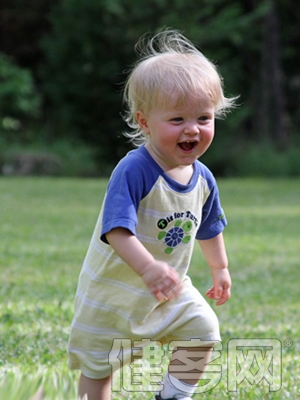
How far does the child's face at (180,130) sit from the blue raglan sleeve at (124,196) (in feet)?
0.38

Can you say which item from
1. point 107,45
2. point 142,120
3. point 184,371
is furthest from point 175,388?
point 107,45

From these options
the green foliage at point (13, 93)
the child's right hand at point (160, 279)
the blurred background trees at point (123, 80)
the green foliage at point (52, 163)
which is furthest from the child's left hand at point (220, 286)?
the green foliage at point (13, 93)

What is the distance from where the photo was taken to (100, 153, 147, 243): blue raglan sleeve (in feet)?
8.93

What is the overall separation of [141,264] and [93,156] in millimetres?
20599

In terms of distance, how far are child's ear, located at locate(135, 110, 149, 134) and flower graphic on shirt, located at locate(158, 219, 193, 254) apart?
15.4 inches

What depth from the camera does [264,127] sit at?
26547mm

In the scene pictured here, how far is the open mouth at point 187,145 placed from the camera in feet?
9.66

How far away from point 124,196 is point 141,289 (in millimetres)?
383

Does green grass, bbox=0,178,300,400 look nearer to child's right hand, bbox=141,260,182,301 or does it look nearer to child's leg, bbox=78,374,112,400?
child's leg, bbox=78,374,112,400

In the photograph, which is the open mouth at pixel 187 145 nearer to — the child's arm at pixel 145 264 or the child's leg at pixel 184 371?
the child's arm at pixel 145 264

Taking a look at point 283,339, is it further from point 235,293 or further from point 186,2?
point 186,2

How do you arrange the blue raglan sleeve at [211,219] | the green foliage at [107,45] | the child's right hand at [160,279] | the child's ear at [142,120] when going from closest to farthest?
the child's right hand at [160,279]
the child's ear at [142,120]
the blue raglan sleeve at [211,219]
the green foliage at [107,45]

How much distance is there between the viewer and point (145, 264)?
2658 millimetres

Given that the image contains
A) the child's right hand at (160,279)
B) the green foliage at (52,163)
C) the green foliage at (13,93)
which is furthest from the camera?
the green foliage at (13,93)
